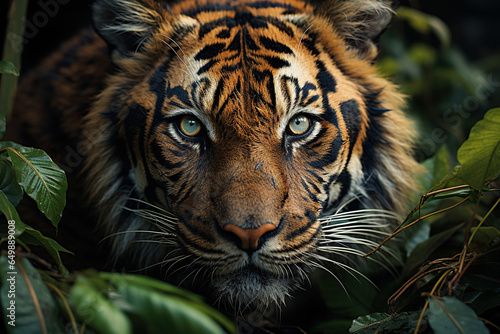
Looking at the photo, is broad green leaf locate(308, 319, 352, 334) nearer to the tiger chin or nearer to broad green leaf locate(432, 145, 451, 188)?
the tiger chin

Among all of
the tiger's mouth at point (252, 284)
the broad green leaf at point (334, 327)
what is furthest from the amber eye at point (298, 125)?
the broad green leaf at point (334, 327)

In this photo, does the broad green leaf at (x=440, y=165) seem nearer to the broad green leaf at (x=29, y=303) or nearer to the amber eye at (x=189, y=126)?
the amber eye at (x=189, y=126)

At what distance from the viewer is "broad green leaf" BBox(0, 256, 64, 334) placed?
1018mm

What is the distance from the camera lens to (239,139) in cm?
161

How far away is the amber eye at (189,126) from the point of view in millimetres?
1717

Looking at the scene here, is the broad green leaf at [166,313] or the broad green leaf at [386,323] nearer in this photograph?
the broad green leaf at [166,313]

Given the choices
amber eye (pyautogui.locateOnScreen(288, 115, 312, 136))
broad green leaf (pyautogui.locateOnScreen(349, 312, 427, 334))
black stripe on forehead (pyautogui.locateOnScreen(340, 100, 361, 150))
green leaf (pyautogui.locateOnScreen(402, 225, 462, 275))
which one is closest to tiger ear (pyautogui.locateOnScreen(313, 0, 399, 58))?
black stripe on forehead (pyautogui.locateOnScreen(340, 100, 361, 150))

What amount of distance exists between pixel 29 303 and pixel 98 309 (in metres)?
0.28

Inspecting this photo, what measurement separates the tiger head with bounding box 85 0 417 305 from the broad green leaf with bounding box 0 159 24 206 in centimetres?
43

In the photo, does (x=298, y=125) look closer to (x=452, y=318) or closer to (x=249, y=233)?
(x=249, y=233)

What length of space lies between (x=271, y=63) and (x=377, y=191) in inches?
29.1

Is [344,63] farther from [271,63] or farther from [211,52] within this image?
[211,52]

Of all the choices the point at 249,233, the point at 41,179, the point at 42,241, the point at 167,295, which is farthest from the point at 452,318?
the point at 41,179

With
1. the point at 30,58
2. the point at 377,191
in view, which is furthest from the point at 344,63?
the point at 30,58
